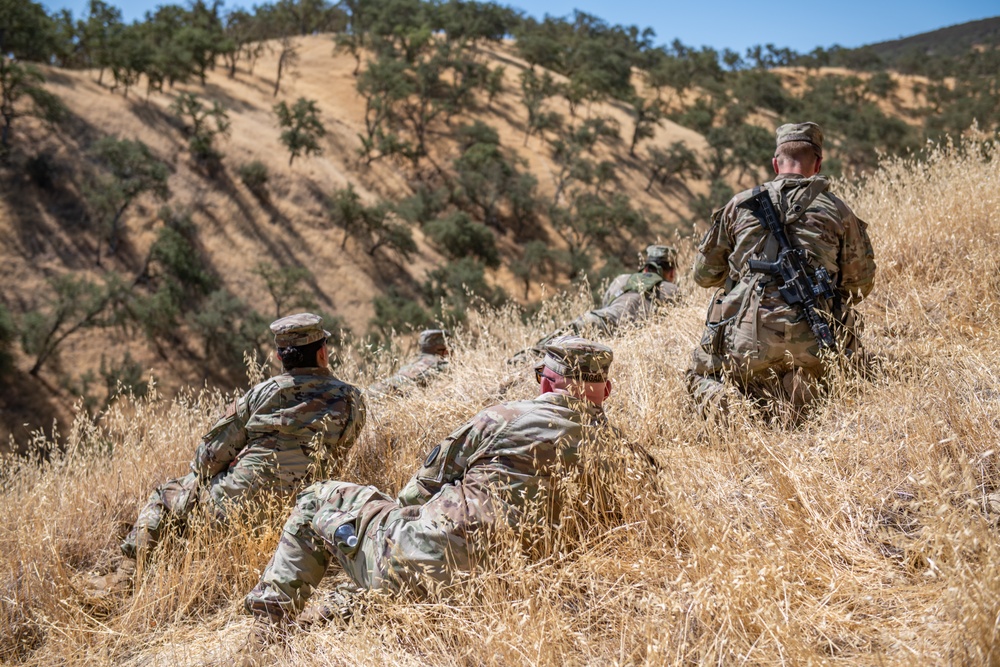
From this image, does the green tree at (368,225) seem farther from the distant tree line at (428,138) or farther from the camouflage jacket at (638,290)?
the camouflage jacket at (638,290)

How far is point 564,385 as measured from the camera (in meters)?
2.76

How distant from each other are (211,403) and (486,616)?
3.74 metres

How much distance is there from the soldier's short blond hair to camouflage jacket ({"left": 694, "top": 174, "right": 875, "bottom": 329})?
96 mm

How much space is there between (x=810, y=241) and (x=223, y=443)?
11.2ft

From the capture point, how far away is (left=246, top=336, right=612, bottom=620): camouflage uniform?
7.97 ft

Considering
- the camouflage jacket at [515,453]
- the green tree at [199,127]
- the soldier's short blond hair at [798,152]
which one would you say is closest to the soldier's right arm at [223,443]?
the camouflage jacket at [515,453]

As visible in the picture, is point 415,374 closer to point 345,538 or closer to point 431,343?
point 431,343

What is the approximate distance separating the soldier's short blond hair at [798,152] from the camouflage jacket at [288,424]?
2.81 m

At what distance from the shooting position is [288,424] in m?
3.49

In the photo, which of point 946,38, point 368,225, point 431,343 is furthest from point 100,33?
point 946,38

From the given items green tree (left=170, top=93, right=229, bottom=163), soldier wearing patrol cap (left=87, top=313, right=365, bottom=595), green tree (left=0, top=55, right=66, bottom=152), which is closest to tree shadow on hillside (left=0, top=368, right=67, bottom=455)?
green tree (left=0, top=55, right=66, bottom=152)

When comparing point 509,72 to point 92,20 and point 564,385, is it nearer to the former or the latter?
point 92,20

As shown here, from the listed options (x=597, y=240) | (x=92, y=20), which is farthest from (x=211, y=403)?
(x=92, y=20)

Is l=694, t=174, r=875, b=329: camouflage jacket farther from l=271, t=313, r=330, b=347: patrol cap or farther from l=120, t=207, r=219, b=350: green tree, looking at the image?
l=120, t=207, r=219, b=350: green tree
